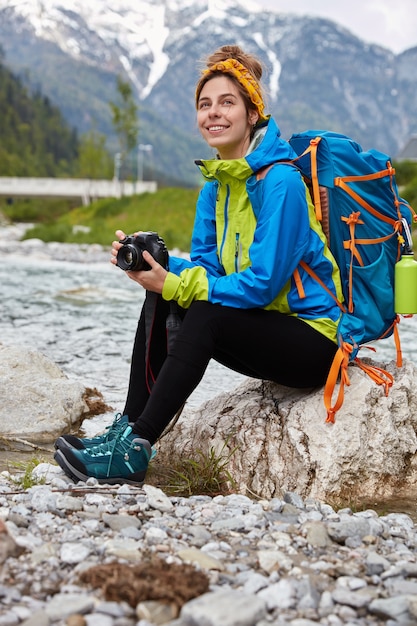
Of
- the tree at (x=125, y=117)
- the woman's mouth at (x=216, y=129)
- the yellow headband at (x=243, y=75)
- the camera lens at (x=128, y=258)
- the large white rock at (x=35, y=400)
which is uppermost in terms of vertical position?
the tree at (x=125, y=117)

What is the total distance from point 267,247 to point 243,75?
0.82 metres

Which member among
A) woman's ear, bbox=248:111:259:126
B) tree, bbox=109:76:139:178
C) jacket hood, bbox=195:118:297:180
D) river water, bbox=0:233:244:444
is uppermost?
tree, bbox=109:76:139:178

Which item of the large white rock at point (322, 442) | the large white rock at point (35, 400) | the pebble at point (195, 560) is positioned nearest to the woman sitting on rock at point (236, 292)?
the large white rock at point (322, 442)

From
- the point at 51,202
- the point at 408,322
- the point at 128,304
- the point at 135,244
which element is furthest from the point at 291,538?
the point at 51,202

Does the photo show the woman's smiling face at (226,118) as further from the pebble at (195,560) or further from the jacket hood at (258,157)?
the pebble at (195,560)

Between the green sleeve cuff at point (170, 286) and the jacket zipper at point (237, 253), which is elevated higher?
the jacket zipper at point (237, 253)

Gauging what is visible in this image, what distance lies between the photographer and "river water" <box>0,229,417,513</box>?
635 centimetres

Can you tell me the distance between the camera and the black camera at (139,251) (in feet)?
10.8

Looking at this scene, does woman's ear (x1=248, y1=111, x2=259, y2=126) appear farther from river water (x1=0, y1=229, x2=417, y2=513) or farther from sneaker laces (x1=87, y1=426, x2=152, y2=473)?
river water (x1=0, y1=229, x2=417, y2=513)

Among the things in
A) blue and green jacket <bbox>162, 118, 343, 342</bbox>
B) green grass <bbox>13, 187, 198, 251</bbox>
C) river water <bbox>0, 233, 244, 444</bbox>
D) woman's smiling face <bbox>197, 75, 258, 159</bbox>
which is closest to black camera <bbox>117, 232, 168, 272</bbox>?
blue and green jacket <bbox>162, 118, 343, 342</bbox>

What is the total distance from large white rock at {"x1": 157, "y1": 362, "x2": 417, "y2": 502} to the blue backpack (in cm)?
12

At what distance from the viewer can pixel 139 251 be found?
3.29m

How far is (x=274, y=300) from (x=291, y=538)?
1.08 m

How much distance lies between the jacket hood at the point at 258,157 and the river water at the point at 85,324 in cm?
156
